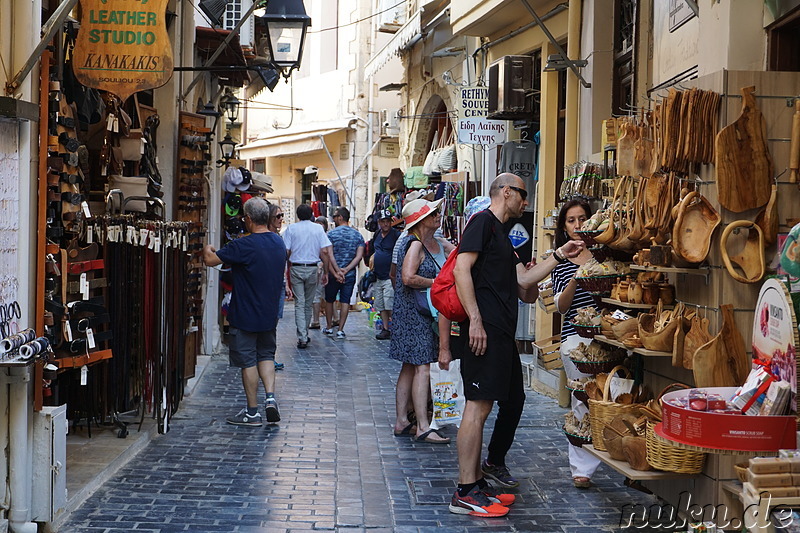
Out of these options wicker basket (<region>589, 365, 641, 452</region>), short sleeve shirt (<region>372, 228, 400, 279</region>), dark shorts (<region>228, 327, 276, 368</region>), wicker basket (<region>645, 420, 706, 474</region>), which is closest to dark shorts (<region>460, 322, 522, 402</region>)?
wicker basket (<region>589, 365, 641, 452</region>)

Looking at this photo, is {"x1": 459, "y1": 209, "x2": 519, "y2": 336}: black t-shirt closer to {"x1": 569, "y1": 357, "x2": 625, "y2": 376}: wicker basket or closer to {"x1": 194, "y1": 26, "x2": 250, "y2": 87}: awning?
{"x1": 569, "y1": 357, "x2": 625, "y2": 376}: wicker basket

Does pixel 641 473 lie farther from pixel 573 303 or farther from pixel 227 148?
pixel 227 148

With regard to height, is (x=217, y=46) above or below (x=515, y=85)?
above

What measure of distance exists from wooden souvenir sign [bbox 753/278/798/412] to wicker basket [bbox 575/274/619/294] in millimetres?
1319

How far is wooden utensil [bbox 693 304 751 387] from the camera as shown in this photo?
4.79 metres

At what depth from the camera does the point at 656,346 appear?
5152 millimetres

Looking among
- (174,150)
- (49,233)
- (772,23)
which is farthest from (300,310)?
(772,23)

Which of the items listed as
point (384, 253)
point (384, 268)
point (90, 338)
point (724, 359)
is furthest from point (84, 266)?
point (384, 253)

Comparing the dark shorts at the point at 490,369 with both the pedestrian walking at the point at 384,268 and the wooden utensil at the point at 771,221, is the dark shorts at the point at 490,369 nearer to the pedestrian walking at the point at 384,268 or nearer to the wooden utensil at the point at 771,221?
the wooden utensil at the point at 771,221

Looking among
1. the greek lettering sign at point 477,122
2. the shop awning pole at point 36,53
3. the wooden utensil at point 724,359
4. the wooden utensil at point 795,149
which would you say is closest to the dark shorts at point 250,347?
the shop awning pole at point 36,53

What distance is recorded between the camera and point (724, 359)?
15.8 feet

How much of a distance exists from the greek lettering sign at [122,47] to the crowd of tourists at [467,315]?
1889 mm

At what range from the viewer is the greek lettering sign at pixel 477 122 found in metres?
12.8

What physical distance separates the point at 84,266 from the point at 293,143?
2358cm
